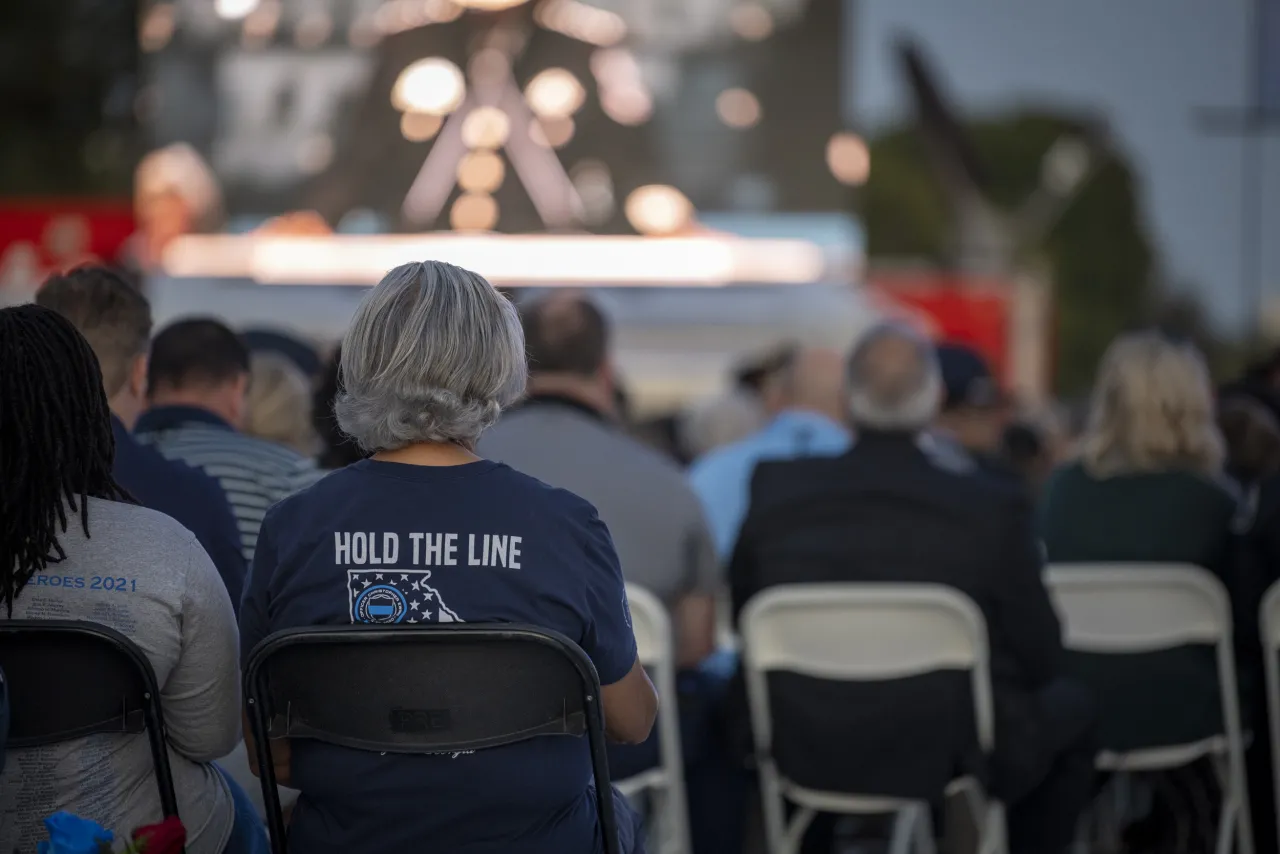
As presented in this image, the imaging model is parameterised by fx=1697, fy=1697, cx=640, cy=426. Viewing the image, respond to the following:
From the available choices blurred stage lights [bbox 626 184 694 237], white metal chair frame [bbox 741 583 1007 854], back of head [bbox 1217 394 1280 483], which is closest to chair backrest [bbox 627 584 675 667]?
white metal chair frame [bbox 741 583 1007 854]

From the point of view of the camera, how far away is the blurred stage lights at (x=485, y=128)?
1276 cm

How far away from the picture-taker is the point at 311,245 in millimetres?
13211

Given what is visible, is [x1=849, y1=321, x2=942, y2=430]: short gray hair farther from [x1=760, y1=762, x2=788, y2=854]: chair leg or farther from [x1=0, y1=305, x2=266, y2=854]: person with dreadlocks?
[x1=0, y1=305, x2=266, y2=854]: person with dreadlocks

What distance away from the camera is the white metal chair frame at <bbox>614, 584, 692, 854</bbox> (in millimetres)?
3719

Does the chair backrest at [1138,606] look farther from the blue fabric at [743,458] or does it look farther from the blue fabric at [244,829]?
the blue fabric at [244,829]

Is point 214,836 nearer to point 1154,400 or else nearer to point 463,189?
point 1154,400

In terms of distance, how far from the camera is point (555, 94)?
512 inches

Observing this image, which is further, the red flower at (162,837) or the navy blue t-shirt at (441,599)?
the navy blue t-shirt at (441,599)

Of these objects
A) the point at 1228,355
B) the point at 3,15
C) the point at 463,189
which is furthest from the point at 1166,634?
the point at 1228,355

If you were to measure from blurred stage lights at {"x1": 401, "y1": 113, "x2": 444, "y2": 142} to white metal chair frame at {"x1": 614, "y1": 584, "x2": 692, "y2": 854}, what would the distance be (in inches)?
362

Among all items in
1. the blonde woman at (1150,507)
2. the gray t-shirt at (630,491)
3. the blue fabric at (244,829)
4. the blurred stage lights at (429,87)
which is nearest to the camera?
the blue fabric at (244,829)

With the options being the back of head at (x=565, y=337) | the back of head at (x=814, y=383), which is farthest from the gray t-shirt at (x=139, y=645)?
the back of head at (x=814, y=383)

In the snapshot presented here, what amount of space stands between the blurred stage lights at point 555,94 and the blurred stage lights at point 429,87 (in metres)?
0.54

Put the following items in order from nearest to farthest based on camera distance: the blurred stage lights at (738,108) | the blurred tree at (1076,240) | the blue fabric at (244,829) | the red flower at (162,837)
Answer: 1. the red flower at (162,837)
2. the blue fabric at (244,829)
3. the blurred stage lights at (738,108)
4. the blurred tree at (1076,240)
